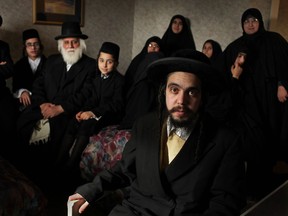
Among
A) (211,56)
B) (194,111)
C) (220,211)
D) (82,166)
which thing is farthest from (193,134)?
(211,56)

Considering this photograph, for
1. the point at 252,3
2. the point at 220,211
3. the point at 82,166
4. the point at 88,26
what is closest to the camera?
the point at 220,211

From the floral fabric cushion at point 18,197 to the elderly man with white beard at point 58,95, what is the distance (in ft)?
4.71

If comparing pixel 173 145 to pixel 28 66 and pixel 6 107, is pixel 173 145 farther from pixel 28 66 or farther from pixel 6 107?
pixel 28 66

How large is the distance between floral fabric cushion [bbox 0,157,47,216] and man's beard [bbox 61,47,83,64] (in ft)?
6.51

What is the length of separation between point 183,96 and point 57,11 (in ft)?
12.4

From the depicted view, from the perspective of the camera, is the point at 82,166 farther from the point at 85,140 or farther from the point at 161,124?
the point at 161,124

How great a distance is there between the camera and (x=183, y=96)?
1.54 metres

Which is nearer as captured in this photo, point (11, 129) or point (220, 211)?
point (220, 211)

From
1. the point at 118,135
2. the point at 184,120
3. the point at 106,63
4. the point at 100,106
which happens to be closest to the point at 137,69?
the point at 106,63

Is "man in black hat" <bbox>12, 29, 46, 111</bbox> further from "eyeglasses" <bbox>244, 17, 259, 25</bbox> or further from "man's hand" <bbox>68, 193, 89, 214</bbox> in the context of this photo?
"man's hand" <bbox>68, 193, 89, 214</bbox>

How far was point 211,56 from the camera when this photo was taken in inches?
177

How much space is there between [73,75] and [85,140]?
858 millimetres

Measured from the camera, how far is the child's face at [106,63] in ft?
11.8

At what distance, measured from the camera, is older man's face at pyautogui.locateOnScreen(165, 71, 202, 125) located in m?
1.54
